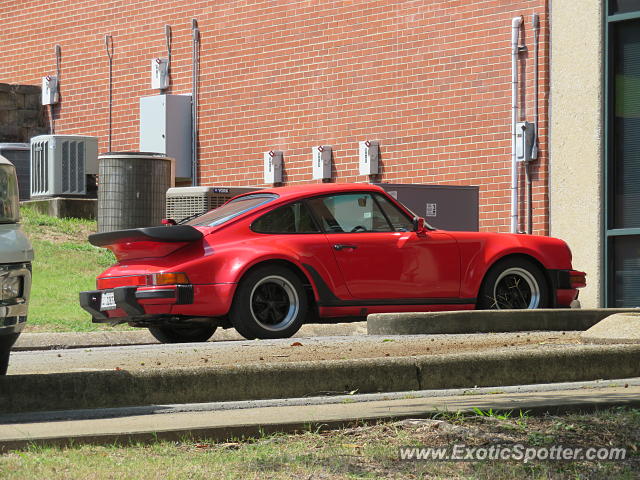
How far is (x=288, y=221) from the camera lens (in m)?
12.0

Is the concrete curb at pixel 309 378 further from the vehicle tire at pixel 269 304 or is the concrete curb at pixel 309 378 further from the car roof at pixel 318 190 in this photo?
the car roof at pixel 318 190

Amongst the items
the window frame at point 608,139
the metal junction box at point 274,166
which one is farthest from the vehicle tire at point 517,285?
the metal junction box at point 274,166

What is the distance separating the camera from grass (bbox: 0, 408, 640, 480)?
5.46m

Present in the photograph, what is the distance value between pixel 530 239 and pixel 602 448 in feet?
22.1

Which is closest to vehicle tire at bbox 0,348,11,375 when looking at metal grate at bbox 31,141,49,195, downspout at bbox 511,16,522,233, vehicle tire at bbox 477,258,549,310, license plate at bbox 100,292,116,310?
license plate at bbox 100,292,116,310

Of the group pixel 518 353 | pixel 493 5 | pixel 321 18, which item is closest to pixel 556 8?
pixel 493 5

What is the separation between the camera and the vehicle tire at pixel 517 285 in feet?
41.2

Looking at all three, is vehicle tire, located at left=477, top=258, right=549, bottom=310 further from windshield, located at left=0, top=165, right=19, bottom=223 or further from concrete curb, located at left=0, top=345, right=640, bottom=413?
windshield, located at left=0, top=165, right=19, bottom=223

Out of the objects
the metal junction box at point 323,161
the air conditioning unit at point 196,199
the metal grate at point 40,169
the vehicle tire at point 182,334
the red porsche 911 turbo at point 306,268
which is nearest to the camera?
the red porsche 911 turbo at point 306,268

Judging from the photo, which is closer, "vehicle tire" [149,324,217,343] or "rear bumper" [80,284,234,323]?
"rear bumper" [80,284,234,323]

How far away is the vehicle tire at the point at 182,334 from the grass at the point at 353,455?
607 cm

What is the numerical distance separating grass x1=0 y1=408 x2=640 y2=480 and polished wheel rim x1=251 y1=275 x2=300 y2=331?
506cm

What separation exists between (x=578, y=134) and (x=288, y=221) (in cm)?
667

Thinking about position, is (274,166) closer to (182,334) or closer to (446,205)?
(446,205)
